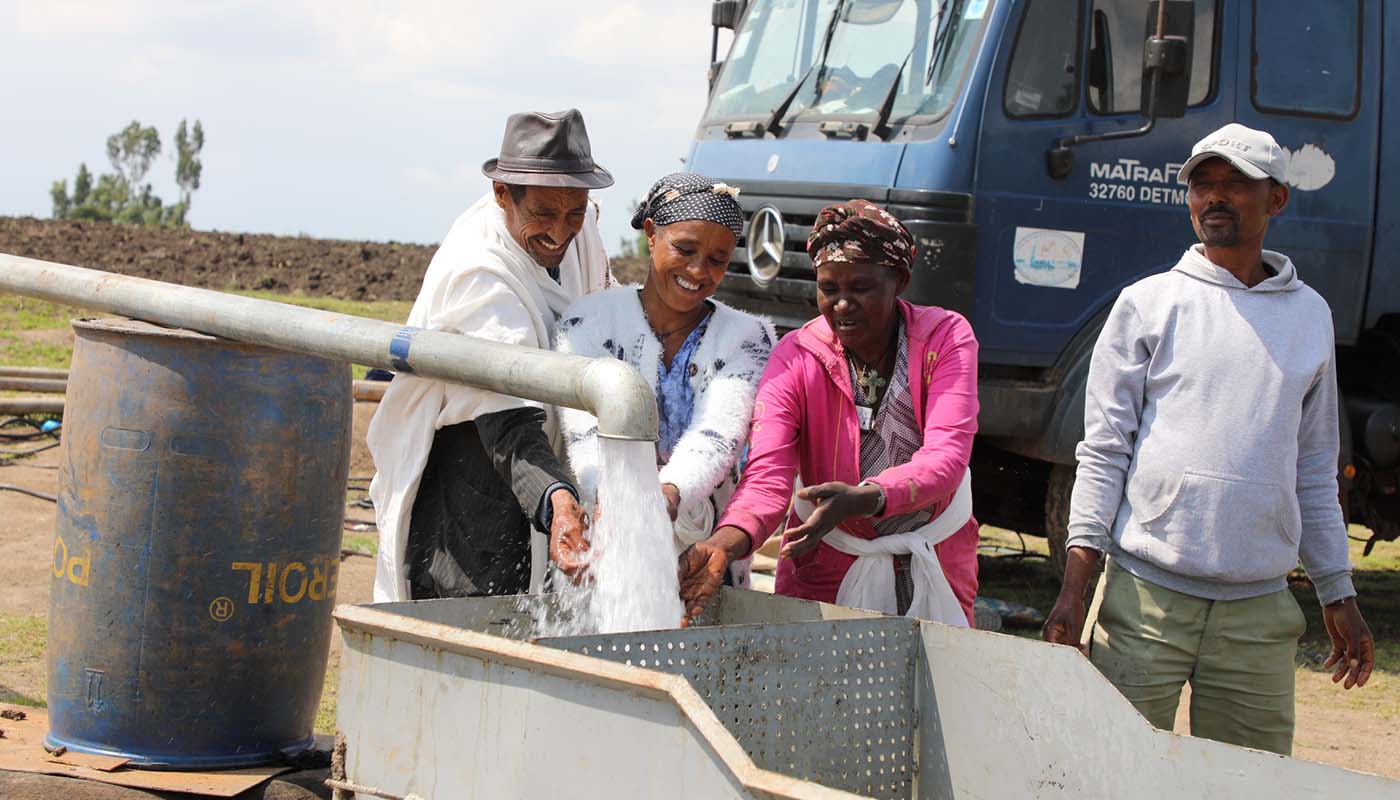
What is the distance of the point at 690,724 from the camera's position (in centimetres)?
212

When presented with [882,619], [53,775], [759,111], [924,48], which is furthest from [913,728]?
[759,111]

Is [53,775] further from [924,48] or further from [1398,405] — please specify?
[1398,405]

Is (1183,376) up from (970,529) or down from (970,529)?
up

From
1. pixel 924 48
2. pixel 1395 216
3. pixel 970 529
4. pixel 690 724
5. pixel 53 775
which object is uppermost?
pixel 924 48

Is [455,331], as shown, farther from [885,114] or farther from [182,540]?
[885,114]

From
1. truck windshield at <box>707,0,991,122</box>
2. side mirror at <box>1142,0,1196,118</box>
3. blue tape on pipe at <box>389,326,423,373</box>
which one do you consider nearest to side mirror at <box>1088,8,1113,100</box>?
side mirror at <box>1142,0,1196,118</box>

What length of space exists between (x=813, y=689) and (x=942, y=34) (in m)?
3.99

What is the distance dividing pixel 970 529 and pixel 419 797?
1.30 metres

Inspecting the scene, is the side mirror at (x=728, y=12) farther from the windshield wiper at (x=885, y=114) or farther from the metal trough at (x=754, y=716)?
A: the metal trough at (x=754, y=716)

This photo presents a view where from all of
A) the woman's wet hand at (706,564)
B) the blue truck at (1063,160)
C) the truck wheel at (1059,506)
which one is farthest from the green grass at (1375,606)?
the woman's wet hand at (706,564)

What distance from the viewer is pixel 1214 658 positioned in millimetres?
3074

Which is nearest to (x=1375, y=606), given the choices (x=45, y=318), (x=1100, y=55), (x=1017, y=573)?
(x=1017, y=573)

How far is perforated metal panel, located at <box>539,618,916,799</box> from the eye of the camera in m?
2.70

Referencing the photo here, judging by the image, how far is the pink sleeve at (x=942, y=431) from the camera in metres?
2.93
